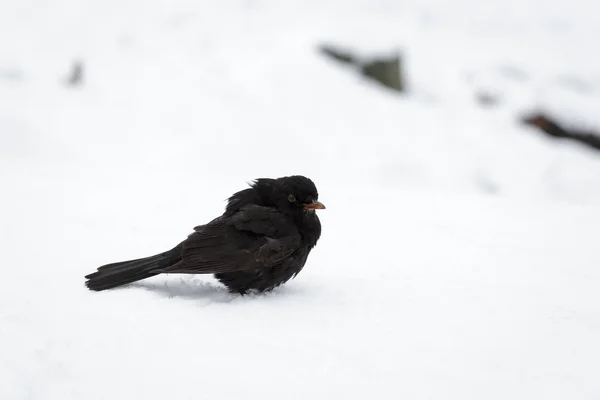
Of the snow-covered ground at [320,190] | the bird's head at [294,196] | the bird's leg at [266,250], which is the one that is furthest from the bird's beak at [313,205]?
the snow-covered ground at [320,190]

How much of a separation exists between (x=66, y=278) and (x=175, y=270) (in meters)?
0.71

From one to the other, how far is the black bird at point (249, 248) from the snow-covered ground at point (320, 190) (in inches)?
5.4

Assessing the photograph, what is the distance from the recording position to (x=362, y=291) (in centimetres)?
392

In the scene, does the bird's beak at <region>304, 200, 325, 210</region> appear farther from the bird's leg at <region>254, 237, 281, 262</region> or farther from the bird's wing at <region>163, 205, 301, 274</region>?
the bird's leg at <region>254, 237, 281, 262</region>

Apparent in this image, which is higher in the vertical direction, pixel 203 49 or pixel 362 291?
pixel 203 49

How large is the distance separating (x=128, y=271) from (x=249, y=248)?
30.8 inches

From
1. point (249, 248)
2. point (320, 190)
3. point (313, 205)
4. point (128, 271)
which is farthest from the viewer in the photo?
point (320, 190)

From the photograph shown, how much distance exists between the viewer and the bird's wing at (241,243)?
3.75m

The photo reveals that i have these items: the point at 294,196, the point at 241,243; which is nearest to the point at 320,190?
the point at 294,196

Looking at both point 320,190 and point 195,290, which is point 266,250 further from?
point 320,190

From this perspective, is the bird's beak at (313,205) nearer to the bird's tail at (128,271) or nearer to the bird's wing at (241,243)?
the bird's wing at (241,243)

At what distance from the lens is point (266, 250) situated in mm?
3775

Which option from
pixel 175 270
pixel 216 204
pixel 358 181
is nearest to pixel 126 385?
pixel 175 270

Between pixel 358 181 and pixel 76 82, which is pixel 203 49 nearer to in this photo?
pixel 76 82
